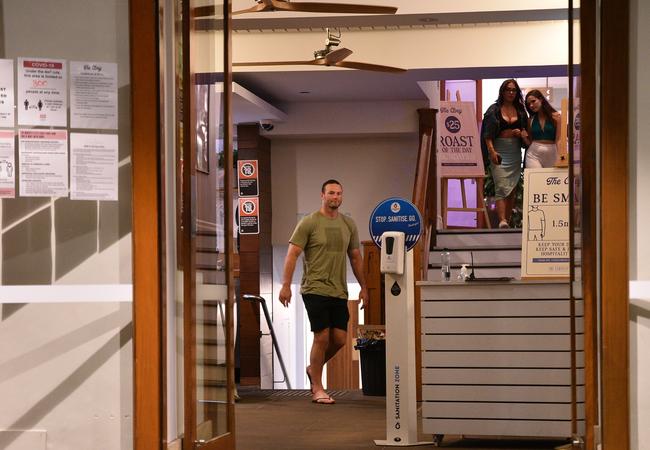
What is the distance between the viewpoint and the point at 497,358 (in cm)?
650

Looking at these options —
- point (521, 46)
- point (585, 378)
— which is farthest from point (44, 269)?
point (521, 46)

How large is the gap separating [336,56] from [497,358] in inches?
121

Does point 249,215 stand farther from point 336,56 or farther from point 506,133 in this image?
point 336,56

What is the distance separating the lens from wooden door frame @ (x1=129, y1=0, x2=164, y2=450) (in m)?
4.26

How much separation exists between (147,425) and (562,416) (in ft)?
9.81

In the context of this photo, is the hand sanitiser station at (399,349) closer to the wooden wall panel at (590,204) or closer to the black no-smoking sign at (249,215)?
the wooden wall panel at (590,204)

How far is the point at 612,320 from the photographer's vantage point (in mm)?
4102

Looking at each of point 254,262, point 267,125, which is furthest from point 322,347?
point 267,125

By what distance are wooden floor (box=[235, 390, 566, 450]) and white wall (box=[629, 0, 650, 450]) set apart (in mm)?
2479

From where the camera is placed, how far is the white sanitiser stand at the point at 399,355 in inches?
263

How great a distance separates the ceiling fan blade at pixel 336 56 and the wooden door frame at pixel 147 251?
4212 mm

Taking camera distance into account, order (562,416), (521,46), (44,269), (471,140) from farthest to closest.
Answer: (471,140) → (521,46) → (562,416) → (44,269)

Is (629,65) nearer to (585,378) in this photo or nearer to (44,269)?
(585,378)

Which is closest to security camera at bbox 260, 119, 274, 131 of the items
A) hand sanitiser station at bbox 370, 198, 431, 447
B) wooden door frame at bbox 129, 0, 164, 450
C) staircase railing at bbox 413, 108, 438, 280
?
staircase railing at bbox 413, 108, 438, 280
